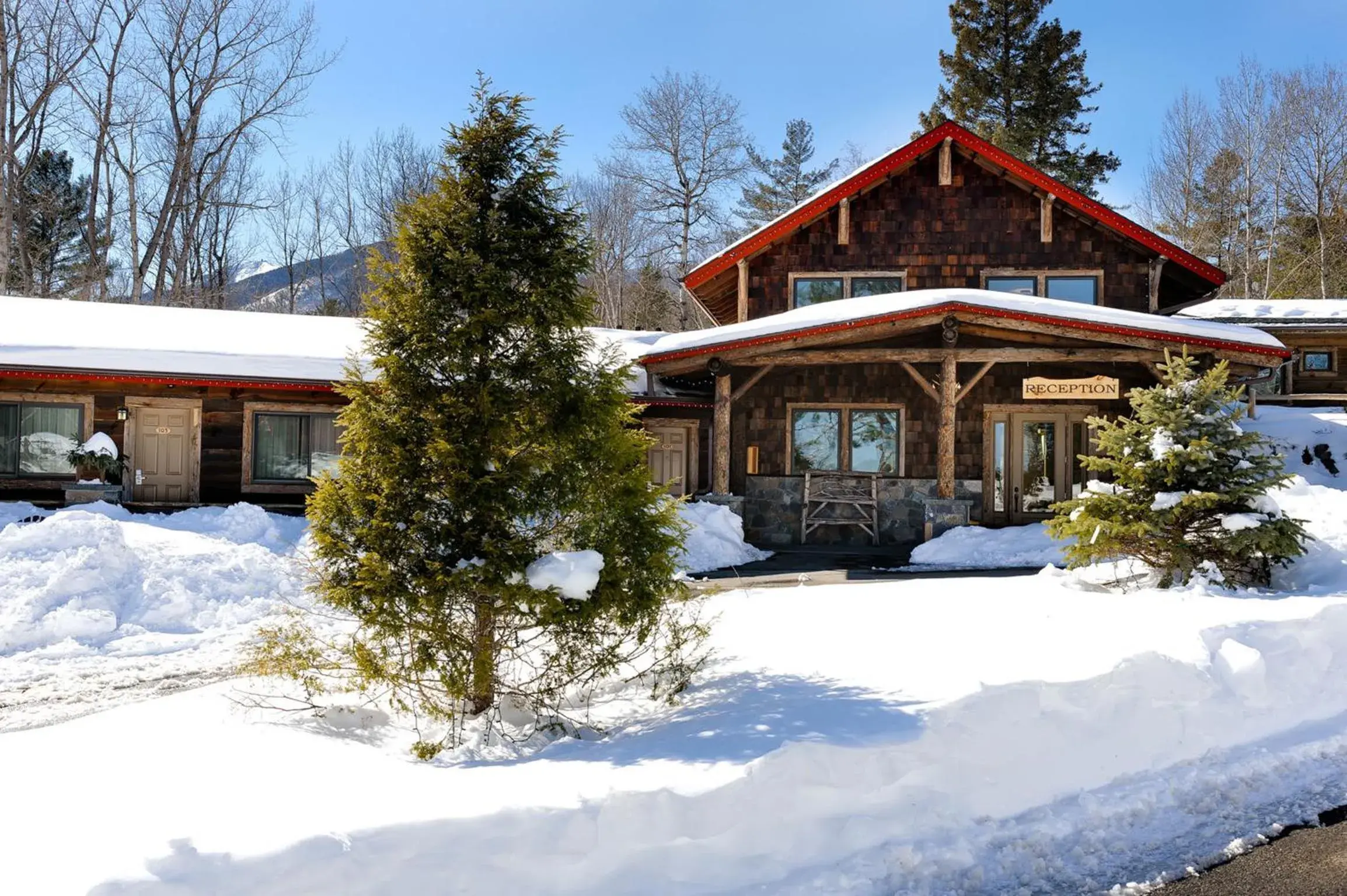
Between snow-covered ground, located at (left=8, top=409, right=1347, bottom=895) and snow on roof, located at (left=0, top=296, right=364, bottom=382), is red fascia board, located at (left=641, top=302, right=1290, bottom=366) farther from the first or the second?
snow on roof, located at (left=0, top=296, right=364, bottom=382)

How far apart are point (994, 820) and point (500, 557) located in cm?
303

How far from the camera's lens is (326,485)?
4.98 metres

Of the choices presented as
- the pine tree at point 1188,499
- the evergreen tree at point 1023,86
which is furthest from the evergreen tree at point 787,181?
the pine tree at point 1188,499

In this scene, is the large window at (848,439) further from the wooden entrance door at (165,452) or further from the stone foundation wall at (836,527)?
the wooden entrance door at (165,452)

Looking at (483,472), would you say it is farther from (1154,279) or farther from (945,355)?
(1154,279)

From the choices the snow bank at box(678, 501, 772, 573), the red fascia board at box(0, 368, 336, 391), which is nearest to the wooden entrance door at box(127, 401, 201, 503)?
the red fascia board at box(0, 368, 336, 391)

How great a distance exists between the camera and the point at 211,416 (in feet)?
48.5

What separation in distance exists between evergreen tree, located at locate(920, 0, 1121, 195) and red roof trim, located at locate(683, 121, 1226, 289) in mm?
15042

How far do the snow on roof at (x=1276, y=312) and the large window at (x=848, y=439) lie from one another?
1234 centimetres

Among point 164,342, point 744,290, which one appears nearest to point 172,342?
point 164,342

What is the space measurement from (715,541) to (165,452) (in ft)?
31.3

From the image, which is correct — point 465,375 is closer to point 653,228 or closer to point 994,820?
point 994,820

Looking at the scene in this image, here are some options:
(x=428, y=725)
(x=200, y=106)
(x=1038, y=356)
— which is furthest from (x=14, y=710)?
(x=200, y=106)

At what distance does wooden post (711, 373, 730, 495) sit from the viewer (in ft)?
47.0
